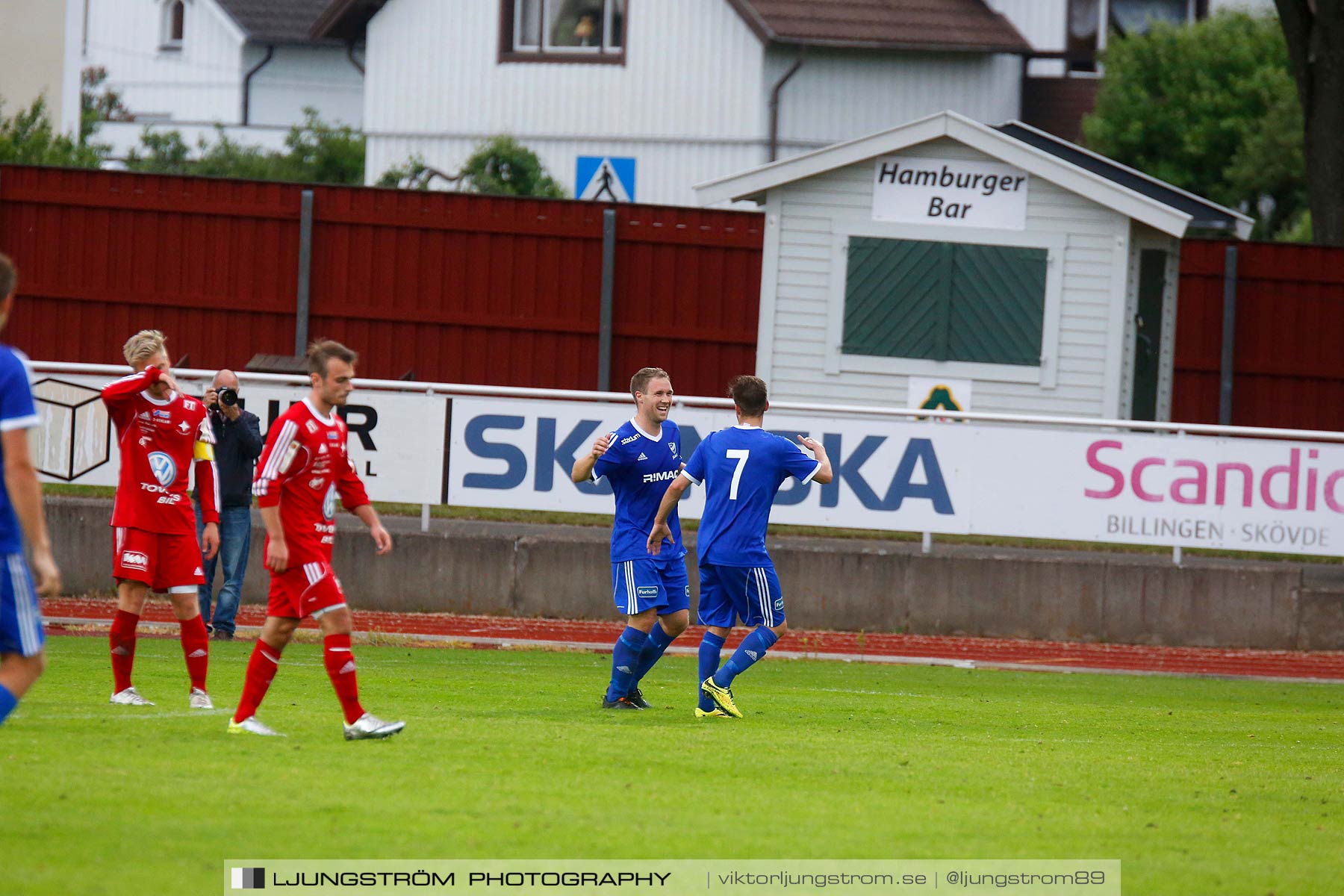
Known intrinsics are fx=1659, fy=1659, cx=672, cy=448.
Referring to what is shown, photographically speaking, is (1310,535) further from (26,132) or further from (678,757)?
(26,132)

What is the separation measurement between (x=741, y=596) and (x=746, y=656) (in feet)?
1.14

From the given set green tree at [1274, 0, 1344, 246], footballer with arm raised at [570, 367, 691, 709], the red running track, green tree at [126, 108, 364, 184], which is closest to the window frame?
the red running track

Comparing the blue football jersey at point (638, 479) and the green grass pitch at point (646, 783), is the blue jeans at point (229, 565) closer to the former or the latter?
the green grass pitch at point (646, 783)

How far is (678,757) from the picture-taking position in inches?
312

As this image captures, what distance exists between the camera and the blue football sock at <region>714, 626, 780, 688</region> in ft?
31.6

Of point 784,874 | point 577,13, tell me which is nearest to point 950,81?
point 577,13

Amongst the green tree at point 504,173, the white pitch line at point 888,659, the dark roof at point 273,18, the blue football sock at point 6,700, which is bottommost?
the white pitch line at point 888,659

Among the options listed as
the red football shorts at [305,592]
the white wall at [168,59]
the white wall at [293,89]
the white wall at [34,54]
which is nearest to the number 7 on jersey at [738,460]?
the red football shorts at [305,592]

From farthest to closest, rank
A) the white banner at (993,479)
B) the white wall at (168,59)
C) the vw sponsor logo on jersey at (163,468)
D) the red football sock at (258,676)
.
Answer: the white wall at (168,59)
the white banner at (993,479)
the vw sponsor logo on jersey at (163,468)
the red football sock at (258,676)

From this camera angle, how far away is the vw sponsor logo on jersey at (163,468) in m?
9.10

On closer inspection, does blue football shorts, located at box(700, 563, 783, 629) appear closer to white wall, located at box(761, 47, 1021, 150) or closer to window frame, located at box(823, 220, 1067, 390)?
window frame, located at box(823, 220, 1067, 390)

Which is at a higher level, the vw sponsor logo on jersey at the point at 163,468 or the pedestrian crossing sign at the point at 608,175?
the pedestrian crossing sign at the point at 608,175

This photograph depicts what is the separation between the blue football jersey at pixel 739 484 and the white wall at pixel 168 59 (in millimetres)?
44105

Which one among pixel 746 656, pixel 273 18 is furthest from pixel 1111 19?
pixel 746 656
